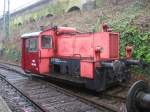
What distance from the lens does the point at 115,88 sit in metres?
10.8

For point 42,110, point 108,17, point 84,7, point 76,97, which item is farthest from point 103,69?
point 84,7

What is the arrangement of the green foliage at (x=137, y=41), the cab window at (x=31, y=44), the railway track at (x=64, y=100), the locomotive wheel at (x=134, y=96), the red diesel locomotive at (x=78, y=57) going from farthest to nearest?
the cab window at (x=31, y=44) → the green foliage at (x=137, y=41) → the red diesel locomotive at (x=78, y=57) → the railway track at (x=64, y=100) → the locomotive wheel at (x=134, y=96)

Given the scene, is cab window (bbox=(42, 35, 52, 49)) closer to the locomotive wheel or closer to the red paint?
the red paint

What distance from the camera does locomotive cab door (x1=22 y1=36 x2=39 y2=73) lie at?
42.1 ft

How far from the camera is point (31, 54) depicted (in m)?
13.3

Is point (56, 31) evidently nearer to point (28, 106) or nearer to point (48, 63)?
point (48, 63)

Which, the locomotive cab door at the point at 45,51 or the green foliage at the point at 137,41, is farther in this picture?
the locomotive cab door at the point at 45,51

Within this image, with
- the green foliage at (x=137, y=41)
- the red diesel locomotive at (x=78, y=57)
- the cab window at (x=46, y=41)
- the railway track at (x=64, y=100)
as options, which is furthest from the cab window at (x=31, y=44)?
the green foliage at (x=137, y=41)

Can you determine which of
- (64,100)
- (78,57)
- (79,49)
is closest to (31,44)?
(79,49)

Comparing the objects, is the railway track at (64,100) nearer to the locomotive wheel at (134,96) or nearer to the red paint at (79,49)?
the red paint at (79,49)

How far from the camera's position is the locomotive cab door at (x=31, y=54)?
12.8 m

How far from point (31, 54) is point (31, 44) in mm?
461

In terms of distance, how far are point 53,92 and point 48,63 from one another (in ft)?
8.14

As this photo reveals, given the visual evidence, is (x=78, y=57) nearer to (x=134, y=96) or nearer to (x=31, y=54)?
(x=31, y=54)
